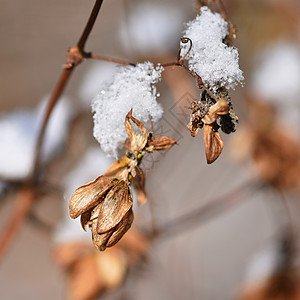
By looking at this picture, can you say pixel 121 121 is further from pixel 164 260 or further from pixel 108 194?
pixel 164 260

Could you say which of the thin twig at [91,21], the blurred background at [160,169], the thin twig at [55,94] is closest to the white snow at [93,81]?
the blurred background at [160,169]

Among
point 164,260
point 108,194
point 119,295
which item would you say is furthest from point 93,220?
point 164,260

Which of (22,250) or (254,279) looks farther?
(22,250)

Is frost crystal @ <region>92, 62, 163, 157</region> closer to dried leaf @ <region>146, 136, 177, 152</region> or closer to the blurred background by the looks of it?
dried leaf @ <region>146, 136, 177, 152</region>

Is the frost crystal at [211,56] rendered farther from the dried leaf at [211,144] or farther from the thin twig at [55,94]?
the thin twig at [55,94]

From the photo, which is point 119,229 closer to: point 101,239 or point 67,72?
point 101,239

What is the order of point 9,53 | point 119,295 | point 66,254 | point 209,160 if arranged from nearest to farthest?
point 209,160, point 66,254, point 119,295, point 9,53
